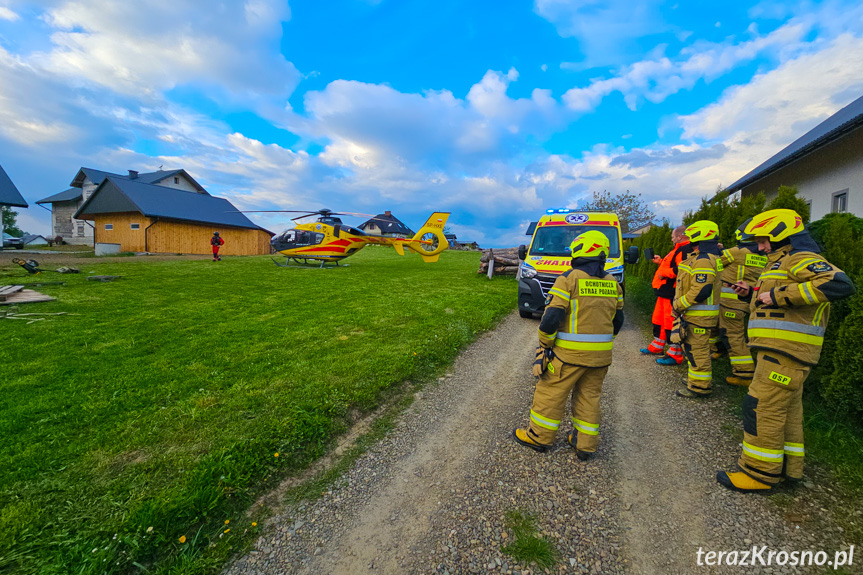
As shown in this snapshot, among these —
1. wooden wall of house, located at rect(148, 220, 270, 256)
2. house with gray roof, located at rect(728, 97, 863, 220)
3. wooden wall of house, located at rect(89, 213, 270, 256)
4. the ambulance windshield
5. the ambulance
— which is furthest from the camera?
wooden wall of house, located at rect(148, 220, 270, 256)

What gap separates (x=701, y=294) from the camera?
4492mm

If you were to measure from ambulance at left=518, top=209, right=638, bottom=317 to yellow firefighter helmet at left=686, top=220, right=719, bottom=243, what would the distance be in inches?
72.7

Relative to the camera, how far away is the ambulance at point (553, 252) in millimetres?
7395

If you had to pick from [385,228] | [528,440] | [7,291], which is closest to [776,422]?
[528,440]

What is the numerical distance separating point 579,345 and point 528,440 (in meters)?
1.11

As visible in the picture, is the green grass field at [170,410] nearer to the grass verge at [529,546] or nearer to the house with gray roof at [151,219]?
the grass verge at [529,546]

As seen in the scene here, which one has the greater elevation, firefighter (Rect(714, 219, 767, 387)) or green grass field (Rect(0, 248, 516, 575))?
firefighter (Rect(714, 219, 767, 387))

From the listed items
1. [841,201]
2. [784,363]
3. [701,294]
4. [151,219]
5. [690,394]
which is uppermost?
[151,219]

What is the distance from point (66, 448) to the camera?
10.0 ft

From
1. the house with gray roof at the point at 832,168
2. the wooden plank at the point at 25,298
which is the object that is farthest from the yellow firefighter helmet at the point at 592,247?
the wooden plank at the point at 25,298

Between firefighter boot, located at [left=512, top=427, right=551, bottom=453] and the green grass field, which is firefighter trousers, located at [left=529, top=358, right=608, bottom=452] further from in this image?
the green grass field

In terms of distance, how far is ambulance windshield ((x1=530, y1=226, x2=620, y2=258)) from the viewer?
8.22 meters

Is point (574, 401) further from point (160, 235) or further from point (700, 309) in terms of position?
point (160, 235)

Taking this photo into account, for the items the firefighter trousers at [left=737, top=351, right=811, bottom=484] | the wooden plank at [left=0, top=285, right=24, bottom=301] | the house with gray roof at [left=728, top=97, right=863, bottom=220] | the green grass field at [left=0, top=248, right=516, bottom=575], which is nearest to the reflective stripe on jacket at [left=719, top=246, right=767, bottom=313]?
the firefighter trousers at [left=737, top=351, right=811, bottom=484]
